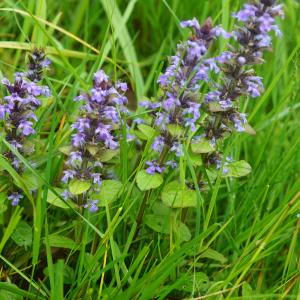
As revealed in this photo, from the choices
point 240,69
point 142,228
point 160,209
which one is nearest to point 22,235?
point 142,228

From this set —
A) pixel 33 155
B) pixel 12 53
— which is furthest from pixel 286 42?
pixel 33 155

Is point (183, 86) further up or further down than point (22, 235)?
further up

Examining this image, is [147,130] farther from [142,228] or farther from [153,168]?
[142,228]

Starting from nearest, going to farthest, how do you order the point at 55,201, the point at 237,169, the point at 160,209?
the point at 55,201 → the point at 237,169 → the point at 160,209

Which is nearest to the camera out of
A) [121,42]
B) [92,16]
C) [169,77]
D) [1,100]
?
[169,77]

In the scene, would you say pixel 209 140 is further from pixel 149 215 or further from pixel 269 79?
pixel 269 79

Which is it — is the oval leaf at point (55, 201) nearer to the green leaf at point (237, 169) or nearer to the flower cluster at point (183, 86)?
the flower cluster at point (183, 86)

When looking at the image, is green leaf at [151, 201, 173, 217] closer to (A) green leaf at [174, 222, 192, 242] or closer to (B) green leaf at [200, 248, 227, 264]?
(A) green leaf at [174, 222, 192, 242]
